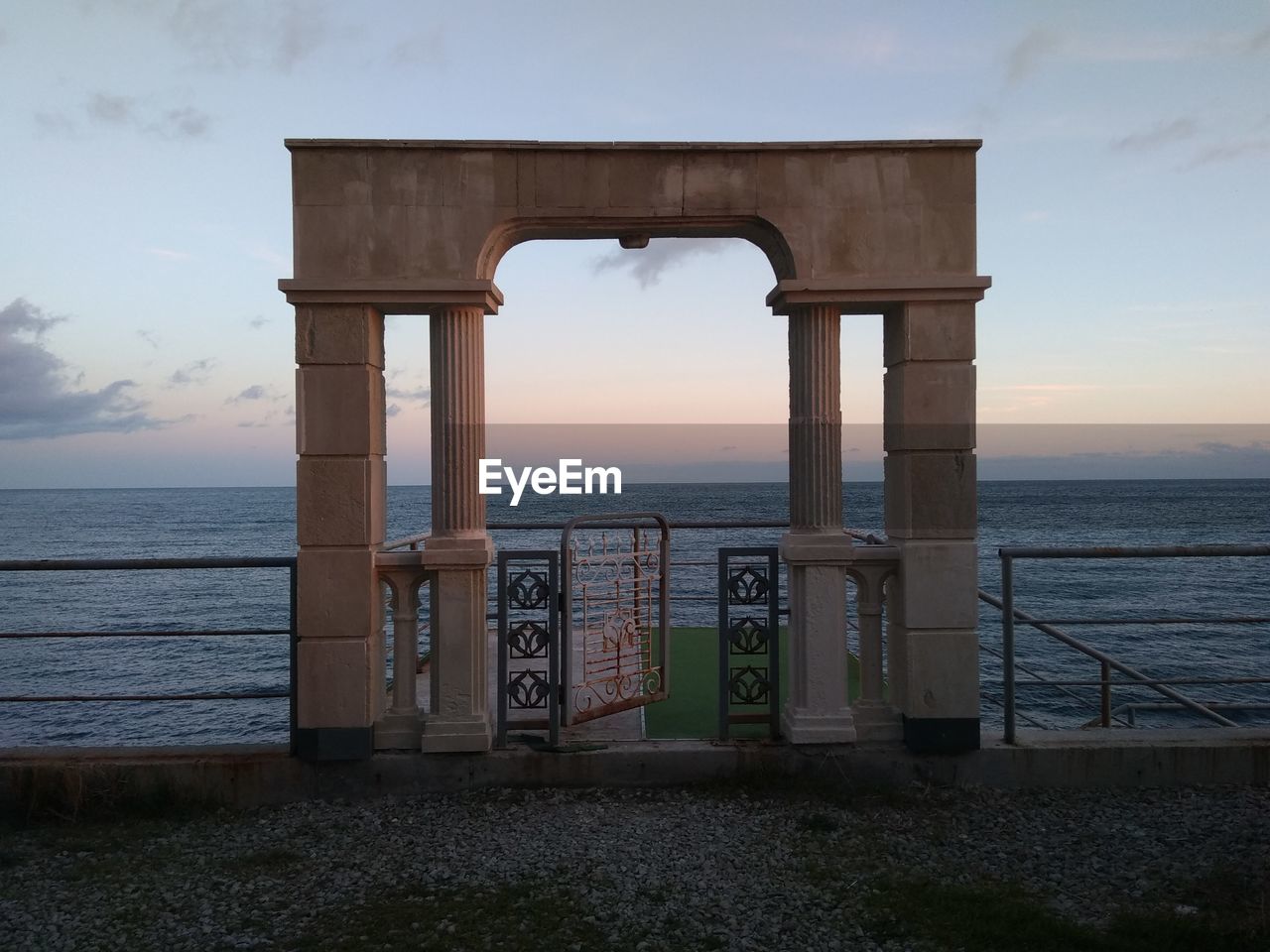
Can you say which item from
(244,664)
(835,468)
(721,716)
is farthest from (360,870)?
(244,664)

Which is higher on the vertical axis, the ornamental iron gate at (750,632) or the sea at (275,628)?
the ornamental iron gate at (750,632)

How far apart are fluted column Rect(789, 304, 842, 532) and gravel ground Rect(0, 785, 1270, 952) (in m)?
1.60

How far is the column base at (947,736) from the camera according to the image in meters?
4.62

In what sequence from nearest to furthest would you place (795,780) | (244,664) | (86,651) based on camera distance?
(795,780) < (244,664) < (86,651)

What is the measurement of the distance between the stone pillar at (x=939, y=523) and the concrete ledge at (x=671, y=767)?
0.77 ft

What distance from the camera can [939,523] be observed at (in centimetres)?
465

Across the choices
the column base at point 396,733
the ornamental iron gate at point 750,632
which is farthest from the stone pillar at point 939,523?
the column base at point 396,733

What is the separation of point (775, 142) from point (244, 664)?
17745 millimetres

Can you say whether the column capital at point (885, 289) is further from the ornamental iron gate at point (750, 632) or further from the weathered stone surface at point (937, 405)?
the ornamental iron gate at point (750, 632)

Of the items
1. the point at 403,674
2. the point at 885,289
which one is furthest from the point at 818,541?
the point at 403,674

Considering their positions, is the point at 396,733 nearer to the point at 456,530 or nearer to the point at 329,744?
the point at 329,744

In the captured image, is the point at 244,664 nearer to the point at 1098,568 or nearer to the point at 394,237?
the point at 394,237

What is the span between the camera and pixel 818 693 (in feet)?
15.4

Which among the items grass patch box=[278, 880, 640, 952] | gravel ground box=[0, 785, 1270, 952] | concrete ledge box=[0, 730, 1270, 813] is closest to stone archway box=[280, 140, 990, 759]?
concrete ledge box=[0, 730, 1270, 813]
